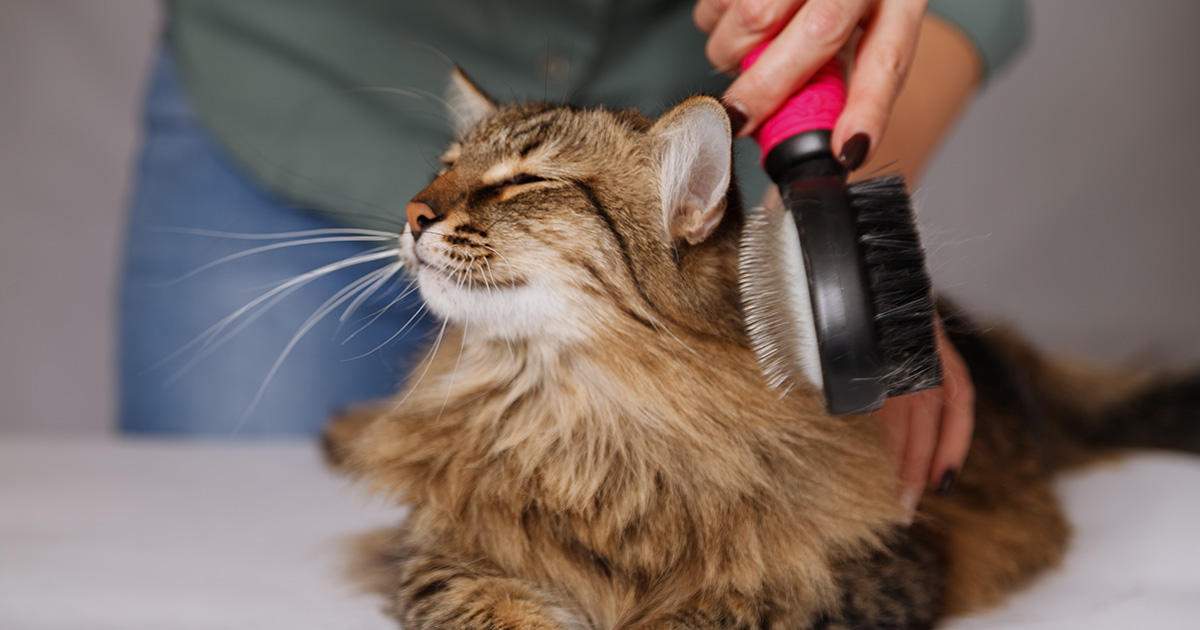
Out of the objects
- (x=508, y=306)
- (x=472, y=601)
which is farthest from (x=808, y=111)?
(x=472, y=601)

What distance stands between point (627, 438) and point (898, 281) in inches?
15.1

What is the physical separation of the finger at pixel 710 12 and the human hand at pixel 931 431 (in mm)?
514

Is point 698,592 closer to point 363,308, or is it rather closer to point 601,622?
point 601,622

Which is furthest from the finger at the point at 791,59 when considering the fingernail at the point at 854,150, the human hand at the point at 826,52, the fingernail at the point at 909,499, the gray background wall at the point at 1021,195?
the gray background wall at the point at 1021,195

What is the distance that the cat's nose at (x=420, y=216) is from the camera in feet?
3.37

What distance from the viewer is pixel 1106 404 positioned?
1.92 meters

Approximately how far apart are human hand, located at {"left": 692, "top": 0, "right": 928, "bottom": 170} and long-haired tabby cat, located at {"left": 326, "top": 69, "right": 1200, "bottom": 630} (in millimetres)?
93

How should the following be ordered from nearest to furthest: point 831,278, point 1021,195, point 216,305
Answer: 1. point 831,278
2. point 216,305
3. point 1021,195

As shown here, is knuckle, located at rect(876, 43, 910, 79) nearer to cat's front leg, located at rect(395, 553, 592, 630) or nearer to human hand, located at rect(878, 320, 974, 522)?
human hand, located at rect(878, 320, 974, 522)

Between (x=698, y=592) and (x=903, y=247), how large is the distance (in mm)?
448

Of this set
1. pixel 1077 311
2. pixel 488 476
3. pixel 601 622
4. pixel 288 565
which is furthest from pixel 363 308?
pixel 1077 311

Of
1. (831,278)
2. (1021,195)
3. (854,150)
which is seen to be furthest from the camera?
(1021,195)

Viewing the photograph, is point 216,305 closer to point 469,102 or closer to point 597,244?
point 469,102

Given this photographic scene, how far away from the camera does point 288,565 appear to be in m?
1.34
